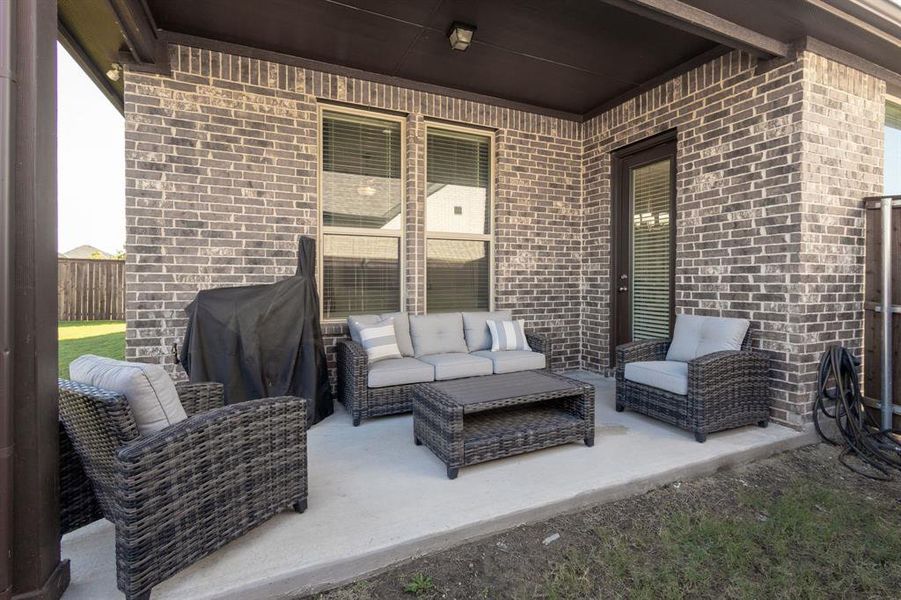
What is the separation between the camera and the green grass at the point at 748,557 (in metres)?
1.81

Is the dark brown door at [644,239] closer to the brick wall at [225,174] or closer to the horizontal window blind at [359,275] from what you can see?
the brick wall at [225,174]

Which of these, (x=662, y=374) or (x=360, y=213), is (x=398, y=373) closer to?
(x=360, y=213)

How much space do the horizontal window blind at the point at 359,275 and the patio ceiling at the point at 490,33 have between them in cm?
167

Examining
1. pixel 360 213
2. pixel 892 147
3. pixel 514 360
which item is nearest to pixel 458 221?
pixel 360 213

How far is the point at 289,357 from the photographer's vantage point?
3607 mm

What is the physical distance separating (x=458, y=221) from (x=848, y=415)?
380cm

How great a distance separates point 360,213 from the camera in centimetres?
461

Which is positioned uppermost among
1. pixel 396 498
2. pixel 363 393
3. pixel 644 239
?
pixel 644 239

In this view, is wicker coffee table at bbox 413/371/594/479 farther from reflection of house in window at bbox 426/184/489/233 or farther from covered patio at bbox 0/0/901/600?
reflection of house in window at bbox 426/184/489/233

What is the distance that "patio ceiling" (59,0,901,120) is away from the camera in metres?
3.08

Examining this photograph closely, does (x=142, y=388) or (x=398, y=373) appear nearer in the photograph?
(x=142, y=388)

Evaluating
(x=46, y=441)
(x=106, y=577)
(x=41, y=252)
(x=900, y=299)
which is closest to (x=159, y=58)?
(x=41, y=252)

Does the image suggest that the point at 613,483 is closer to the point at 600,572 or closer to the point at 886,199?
the point at 600,572

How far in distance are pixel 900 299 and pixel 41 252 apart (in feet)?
17.6
